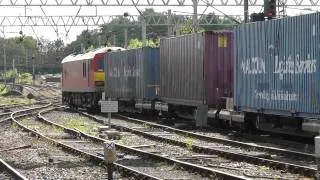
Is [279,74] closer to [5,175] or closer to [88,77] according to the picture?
[5,175]

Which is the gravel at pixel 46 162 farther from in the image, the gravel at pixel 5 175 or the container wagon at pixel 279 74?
the container wagon at pixel 279 74

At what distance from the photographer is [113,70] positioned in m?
35.0

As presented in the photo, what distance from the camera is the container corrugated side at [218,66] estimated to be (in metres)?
23.1

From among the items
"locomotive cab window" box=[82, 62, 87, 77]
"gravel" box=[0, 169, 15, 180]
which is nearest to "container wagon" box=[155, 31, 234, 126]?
"gravel" box=[0, 169, 15, 180]

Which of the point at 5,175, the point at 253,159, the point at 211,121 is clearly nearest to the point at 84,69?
the point at 211,121

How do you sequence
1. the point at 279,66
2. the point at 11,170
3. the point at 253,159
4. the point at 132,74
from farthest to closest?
1. the point at 132,74
2. the point at 279,66
3. the point at 253,159
4. the point at 11,170

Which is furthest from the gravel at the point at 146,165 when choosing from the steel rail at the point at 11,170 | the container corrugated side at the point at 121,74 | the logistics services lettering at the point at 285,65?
the container corrugated side at the point at 121,74

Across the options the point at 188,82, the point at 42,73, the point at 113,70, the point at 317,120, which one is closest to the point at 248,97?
the point at 317,120

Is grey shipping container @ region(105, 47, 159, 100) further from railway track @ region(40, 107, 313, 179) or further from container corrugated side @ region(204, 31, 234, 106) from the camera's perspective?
railway track @ region(40, 107, 313, 179)

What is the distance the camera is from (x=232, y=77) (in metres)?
22.9

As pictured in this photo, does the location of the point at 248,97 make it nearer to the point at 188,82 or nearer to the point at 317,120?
the point at 317,120

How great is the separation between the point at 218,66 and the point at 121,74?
10892 millimetres

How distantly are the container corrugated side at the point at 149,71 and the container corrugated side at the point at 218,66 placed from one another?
21.6 feet

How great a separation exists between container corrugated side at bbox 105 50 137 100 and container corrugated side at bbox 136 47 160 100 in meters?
1.22
